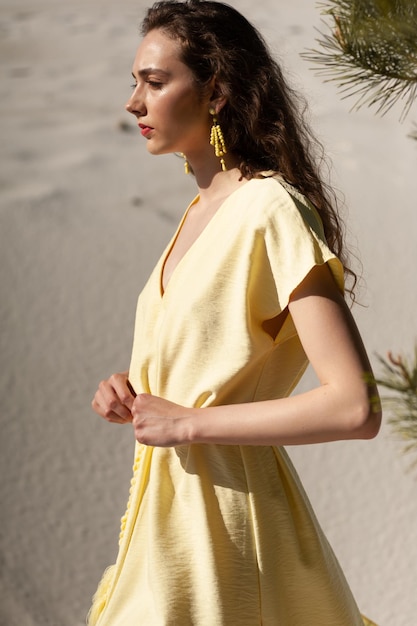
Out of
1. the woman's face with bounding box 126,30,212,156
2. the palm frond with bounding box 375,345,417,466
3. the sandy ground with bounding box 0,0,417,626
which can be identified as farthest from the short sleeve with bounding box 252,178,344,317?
the sandy ground with bounding box 0,0,417,626

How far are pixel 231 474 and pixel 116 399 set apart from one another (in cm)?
17

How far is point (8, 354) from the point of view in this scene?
10.8 ft

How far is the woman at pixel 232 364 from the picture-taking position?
0.96 meters

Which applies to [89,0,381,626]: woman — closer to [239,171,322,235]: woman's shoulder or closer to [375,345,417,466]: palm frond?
[239,171,322,235]: woman's shoulder

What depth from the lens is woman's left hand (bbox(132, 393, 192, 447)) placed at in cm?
98

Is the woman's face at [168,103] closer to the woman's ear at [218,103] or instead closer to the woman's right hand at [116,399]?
the woman's ear at [218,103]

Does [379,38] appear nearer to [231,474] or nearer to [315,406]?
[315,406]

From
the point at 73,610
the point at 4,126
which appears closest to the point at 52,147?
the point at 4,126

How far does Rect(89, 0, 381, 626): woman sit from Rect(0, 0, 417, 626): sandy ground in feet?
2.16

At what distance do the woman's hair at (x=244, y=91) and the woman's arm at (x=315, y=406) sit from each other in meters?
0.16

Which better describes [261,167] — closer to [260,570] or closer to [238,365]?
[238,365]

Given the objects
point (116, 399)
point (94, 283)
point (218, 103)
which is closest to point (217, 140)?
point (218, 103)

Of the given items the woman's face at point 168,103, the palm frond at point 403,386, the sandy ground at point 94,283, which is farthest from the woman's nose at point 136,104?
the sandy ground at point 94,283

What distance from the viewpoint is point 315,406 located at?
94cm
